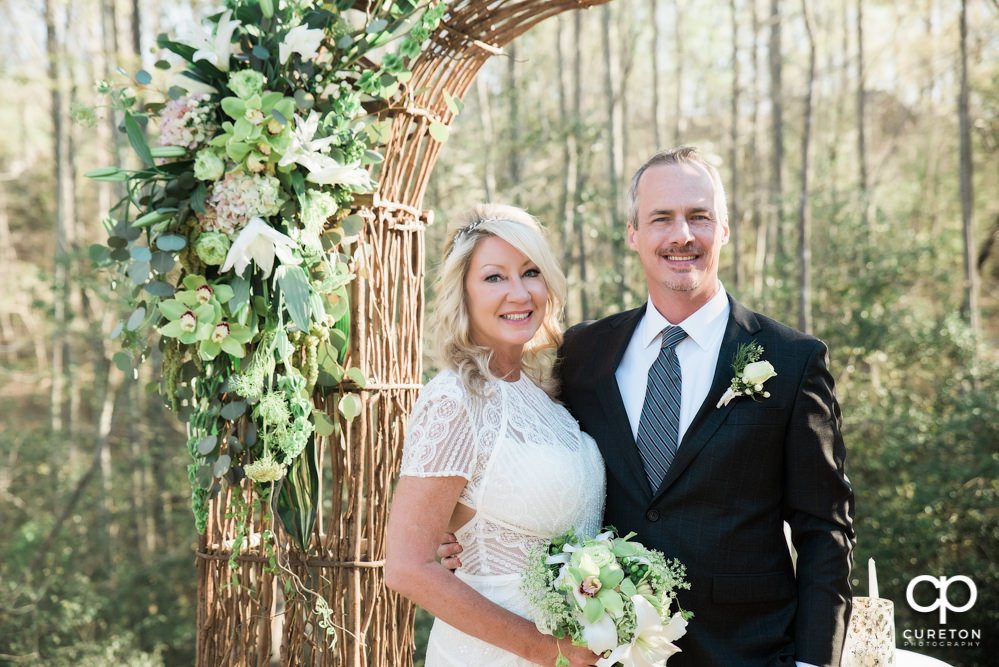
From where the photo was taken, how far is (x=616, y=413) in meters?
2.35

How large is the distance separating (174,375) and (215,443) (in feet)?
0.69

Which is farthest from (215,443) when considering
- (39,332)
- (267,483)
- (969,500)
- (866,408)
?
(39,332)

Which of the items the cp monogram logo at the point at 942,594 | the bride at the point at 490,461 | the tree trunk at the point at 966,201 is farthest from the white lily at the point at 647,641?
the tree trunk at the point at 966,201

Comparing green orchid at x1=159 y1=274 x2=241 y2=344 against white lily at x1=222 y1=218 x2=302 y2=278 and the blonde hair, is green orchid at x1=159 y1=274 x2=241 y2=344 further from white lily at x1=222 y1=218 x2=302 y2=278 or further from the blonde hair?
the blonde hair

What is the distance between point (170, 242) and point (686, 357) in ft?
4.62

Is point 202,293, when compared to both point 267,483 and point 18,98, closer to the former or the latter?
point 267,483

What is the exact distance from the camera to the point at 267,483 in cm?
226

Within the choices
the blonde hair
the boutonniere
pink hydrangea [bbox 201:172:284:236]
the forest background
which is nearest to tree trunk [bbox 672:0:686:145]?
the forest background

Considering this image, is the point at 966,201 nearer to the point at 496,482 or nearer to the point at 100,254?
the point at 496,482

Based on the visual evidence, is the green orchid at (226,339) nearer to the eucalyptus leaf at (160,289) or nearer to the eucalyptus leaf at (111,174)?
the eucalyptus leaf at (160,289)

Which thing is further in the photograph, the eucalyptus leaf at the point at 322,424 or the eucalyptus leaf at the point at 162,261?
the eucalyptus leaf at the point at 322,424

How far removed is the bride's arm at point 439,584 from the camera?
200 cm

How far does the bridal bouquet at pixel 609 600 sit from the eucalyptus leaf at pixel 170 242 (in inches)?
45.5

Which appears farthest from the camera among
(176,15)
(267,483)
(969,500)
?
(176,15)
